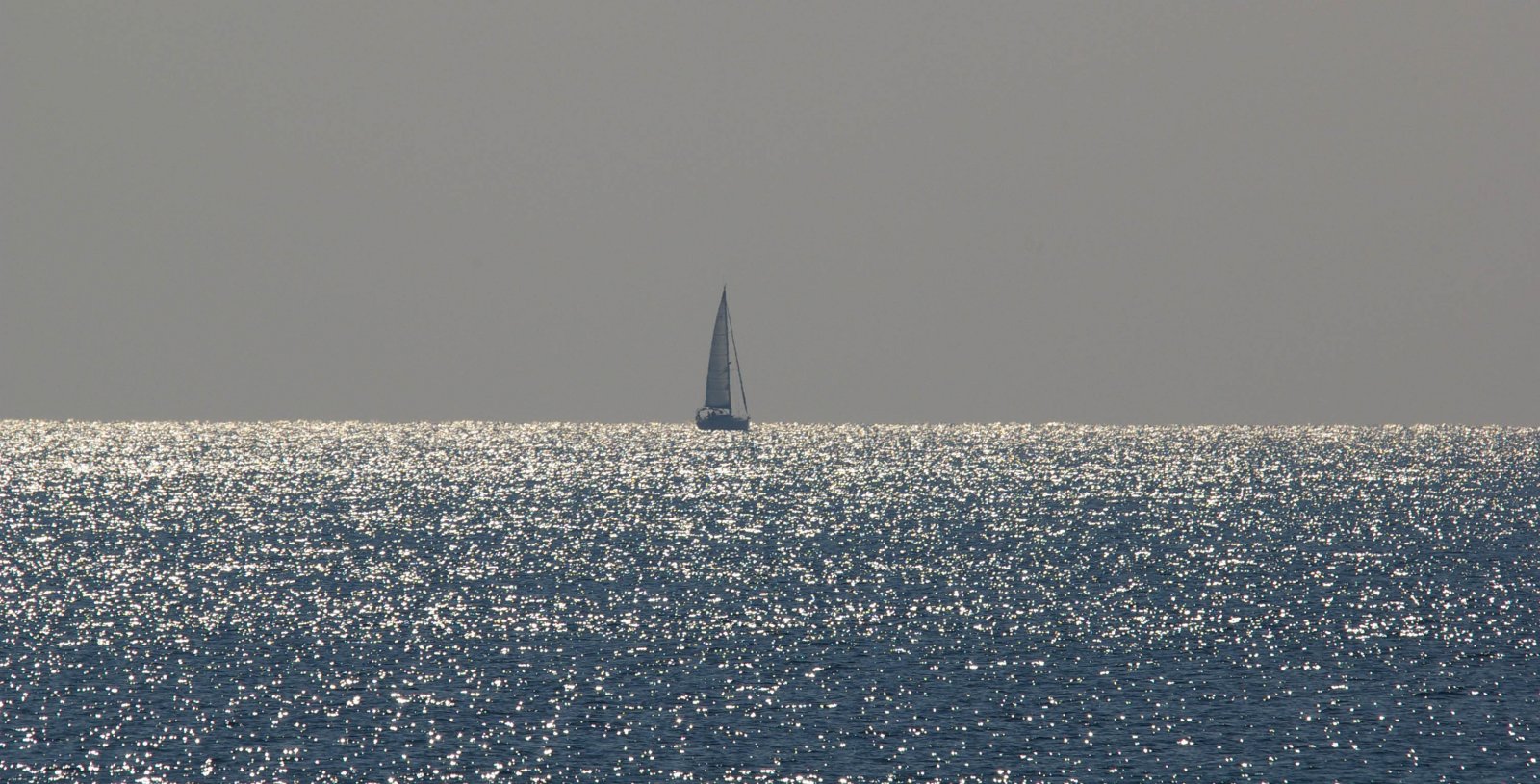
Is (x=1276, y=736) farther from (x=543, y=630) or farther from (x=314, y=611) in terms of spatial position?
(x=314, y=611)

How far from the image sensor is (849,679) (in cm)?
6988

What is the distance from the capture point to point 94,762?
2122 inches

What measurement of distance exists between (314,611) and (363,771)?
38363 millimetres

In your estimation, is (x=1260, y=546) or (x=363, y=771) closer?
(x=363, y=771)

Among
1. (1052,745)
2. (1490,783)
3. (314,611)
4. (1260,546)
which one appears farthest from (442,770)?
(1260,546)

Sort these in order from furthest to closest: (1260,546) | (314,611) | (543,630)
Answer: (1260,546) < (314,611) < (543,630)

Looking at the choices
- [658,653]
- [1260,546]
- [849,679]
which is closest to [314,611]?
[658,653]

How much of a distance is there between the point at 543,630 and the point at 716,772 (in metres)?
30.9

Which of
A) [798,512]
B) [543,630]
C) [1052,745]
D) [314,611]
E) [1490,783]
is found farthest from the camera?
[798,512]

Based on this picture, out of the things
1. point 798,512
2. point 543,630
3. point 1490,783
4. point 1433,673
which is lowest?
point 1490,783

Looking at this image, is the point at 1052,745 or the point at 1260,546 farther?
Result: the point at 1260,546

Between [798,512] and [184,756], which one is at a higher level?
[798,512]

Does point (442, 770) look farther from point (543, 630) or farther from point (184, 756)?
point (543, 630)

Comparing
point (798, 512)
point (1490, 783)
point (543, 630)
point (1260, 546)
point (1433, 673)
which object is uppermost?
point (798, 512)
